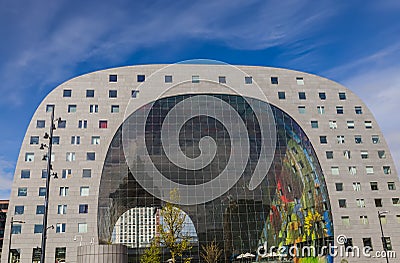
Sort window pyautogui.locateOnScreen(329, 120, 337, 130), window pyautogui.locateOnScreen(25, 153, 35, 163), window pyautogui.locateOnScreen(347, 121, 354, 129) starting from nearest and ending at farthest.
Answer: window pyautogui.locateOnScreen(25, 153, 35, 163) < window pyautogui.locateOnScreen(329, 120, 337, 130) < window pyautogui.locateOnScreen(347, 121, 354, 129)

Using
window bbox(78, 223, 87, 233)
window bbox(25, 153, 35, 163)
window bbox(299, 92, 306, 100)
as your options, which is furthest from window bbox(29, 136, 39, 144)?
window bbox(299, 92, 306, 100)

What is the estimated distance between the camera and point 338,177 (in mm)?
45375

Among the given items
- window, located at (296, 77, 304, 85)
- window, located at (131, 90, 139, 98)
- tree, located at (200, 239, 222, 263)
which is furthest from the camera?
window, located at (296, 77, 304, 85)

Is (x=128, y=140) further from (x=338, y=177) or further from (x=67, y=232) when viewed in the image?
(x=338, y=177)

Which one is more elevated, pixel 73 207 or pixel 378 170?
pixel 378 170

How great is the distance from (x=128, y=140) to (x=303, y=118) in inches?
825

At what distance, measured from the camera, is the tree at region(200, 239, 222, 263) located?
1567 inches

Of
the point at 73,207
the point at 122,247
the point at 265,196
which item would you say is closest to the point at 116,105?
the point at 73,207

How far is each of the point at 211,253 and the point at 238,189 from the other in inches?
295

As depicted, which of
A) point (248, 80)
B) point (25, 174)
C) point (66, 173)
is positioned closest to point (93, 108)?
point (66, 173)

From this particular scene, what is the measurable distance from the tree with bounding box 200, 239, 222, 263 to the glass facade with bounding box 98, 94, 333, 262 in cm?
52

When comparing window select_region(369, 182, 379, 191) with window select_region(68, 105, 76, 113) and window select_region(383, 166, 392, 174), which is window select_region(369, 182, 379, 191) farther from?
window select_region(68, 105, 76, 113)

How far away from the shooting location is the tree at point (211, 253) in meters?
39.8

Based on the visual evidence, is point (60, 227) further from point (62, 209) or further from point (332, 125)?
point (332, 125)
